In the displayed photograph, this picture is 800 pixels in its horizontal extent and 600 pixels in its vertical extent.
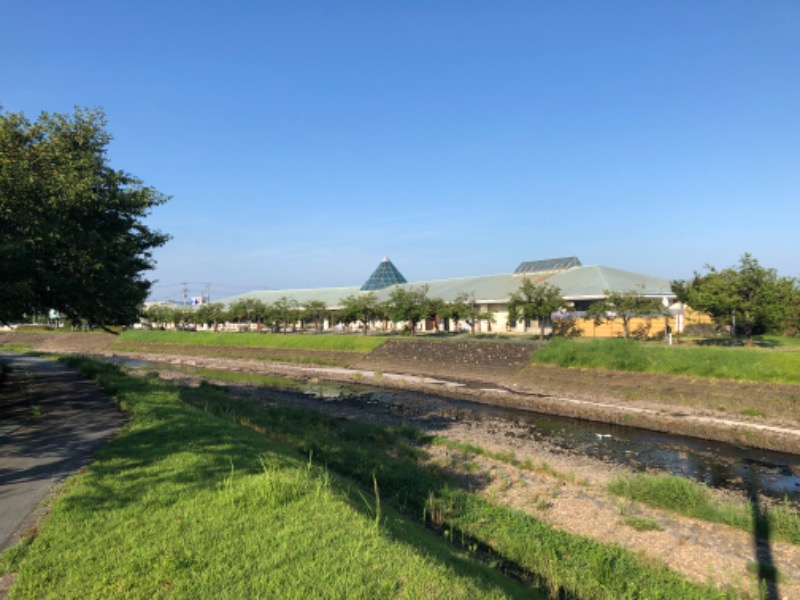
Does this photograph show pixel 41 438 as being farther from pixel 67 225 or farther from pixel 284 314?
pixel 284 314

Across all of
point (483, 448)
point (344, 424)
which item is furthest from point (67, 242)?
point (483, 448)

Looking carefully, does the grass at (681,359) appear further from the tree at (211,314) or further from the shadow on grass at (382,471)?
the tree at (211,314)

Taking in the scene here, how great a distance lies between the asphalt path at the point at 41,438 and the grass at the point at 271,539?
444 millimetres

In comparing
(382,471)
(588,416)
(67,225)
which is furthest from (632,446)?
(67,225)

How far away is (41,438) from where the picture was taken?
10.8 meters

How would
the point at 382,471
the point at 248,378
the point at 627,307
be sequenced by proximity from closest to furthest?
the point at 382,471 < the point at 627,307 < the point at 248,378

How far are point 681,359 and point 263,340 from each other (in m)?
42.6

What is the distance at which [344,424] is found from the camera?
19.3 meters

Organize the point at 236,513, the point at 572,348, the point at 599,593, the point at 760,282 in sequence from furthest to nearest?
the point at 572,348
the point at 760,282
the point at 599,593
the point at 236,513

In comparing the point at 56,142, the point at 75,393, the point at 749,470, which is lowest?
the point at 749,470

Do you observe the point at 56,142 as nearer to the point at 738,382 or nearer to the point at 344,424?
the point at 344,424

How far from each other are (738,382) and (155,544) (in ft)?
82.0

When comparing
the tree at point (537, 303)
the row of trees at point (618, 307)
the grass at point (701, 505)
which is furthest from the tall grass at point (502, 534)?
the tree at point (537, 303)

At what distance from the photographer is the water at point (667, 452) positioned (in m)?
14.2
